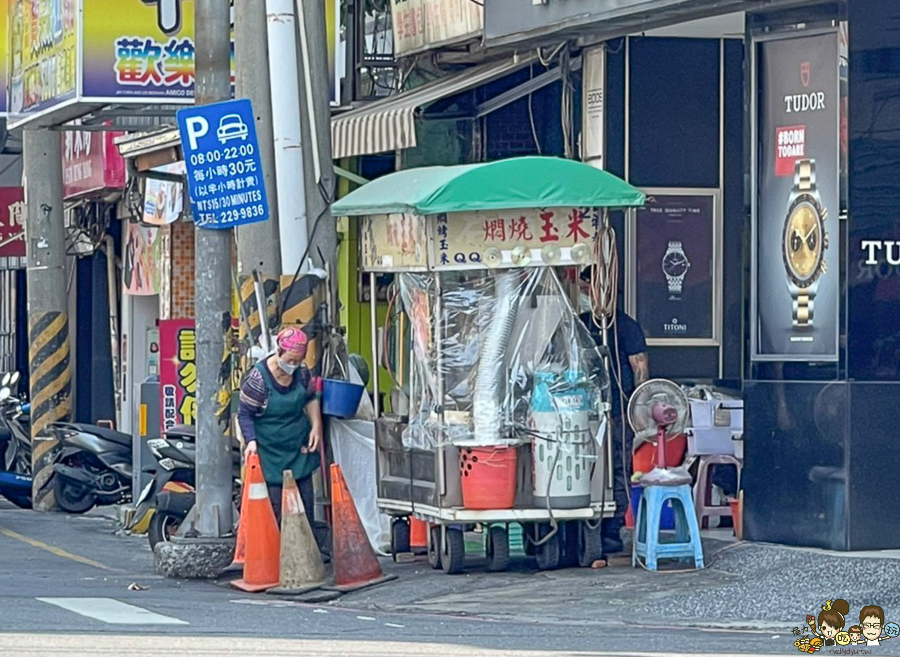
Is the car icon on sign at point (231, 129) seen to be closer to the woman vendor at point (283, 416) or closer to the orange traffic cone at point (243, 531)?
the woman vendor at point (283, 416)

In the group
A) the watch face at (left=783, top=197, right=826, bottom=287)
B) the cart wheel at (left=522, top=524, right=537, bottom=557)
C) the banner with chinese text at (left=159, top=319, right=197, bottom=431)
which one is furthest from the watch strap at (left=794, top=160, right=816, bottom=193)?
the banner with chinese text at (left=159, top=319, right=197, bottom=431)

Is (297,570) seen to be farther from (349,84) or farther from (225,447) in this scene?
(349,84)

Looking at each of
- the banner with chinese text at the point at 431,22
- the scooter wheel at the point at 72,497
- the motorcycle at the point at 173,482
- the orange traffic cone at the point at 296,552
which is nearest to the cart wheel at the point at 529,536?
the orange traffic cone at the point at 296,552

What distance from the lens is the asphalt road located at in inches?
376

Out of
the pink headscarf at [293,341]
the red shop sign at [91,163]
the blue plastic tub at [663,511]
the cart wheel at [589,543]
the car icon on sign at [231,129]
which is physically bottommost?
the cart wheel at [589,543]

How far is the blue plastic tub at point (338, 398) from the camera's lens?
13477 mm

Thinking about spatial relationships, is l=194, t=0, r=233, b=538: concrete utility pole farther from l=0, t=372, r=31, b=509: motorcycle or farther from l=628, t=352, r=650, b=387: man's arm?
l=0, t=372, r=31, b=509: motorcycle

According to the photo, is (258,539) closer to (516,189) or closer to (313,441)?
(313,441)

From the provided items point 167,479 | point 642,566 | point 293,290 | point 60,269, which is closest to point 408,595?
point 642,566

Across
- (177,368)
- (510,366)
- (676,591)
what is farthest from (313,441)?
(177,368)

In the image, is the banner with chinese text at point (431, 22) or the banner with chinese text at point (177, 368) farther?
the banner with chinese text at point (177, 368)

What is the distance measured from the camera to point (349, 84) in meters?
18.5

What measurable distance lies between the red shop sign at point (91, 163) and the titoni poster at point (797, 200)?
10.4 m

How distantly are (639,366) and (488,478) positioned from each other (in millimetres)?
1614
